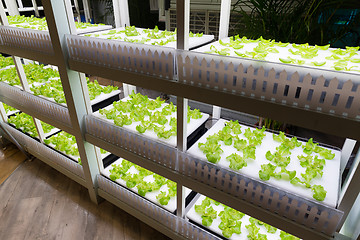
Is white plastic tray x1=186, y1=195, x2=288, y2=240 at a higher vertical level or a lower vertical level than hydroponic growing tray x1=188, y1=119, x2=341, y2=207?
lower

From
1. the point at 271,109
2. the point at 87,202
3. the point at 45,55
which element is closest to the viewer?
the point at 271,109

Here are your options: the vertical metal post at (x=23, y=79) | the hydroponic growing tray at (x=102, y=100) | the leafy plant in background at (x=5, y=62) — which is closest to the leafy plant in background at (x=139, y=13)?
the leafy plant in background at (x=5, y=62)

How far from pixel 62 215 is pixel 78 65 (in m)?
1.58

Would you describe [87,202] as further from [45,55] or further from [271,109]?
[271,109]

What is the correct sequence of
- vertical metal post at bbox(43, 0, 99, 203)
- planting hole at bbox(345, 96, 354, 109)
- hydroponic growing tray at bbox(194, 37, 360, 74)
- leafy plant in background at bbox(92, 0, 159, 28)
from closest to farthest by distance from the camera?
planting hole at bbox(345, 96, 354, 109), hydroponic growing tray at bbox(194, 37, 360, 74), vertical metal post at bbox(43, 0, 99, 203), leafy plant in background at bbox(92, 0, 159, 28)

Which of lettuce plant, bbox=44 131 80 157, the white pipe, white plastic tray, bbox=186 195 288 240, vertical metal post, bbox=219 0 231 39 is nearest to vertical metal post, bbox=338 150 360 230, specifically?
white plastic tray, bbox=186 195 288 240

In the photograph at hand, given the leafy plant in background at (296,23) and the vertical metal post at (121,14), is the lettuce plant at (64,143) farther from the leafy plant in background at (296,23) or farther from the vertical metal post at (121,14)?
the leafy plant in background at (296,23)

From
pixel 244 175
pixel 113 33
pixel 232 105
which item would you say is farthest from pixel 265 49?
pixel 113 33

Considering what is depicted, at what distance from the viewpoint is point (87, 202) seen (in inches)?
103

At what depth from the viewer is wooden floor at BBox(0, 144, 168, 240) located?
2.29m

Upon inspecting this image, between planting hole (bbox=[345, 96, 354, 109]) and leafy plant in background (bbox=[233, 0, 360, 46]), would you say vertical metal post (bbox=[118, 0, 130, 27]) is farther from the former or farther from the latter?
planting hole (bbox=[345, 96, 354, 109])

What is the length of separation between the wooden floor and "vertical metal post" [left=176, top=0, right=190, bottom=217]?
75cm

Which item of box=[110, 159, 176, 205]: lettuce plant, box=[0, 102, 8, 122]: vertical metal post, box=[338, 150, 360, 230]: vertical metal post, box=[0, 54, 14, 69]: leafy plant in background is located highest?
box=[338, 150, 360, 230]: vertical metal post

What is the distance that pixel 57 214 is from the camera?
97.1 inches
